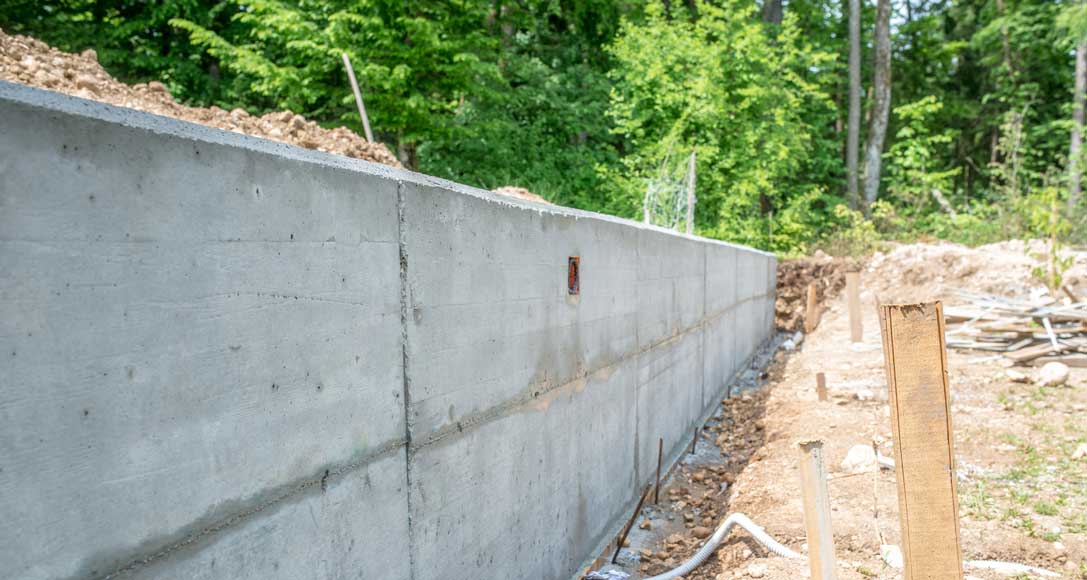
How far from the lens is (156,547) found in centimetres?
148

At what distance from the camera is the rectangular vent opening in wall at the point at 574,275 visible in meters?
3.74

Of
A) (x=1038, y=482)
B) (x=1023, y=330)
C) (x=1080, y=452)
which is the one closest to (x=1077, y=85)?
(x=1023, y=330)

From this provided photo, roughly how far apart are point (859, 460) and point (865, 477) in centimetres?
22

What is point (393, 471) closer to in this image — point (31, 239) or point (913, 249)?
point (31, 239)

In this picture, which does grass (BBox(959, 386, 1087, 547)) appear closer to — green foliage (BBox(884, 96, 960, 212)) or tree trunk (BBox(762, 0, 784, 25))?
green foliage (BBox(884, 96, 960, 212))

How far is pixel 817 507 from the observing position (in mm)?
2133

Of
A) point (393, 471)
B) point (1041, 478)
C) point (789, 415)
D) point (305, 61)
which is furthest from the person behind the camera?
point (305, 61)

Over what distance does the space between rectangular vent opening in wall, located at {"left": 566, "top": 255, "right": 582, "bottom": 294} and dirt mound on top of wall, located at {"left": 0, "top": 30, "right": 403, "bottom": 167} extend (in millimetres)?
1958

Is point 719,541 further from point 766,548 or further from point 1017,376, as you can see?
point 1017,376

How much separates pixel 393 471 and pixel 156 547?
84cm

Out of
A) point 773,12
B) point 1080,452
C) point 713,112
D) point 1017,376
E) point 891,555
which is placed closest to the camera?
point 891,555

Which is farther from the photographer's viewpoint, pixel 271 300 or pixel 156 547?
pixel 271 300

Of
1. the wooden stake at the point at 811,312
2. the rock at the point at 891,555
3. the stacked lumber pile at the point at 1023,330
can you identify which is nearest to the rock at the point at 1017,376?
the stacked lumber pile at the point at 1023,330

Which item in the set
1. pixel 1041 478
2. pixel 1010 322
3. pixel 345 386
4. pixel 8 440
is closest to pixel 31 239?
pixel 8 440
